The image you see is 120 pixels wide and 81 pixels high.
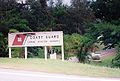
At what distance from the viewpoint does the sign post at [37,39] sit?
1112 cm

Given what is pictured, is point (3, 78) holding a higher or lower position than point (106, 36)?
lower

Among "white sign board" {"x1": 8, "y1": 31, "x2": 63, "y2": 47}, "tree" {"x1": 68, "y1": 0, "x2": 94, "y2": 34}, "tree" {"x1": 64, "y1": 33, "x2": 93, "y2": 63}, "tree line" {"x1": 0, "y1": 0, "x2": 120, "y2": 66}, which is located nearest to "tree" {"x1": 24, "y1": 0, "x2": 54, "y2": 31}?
"tree line" {"x1": 0, "y1": 0, "x2": 120, "y2": 66}

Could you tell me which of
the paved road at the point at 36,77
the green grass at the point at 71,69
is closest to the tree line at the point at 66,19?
the green grass at the point at 71,69

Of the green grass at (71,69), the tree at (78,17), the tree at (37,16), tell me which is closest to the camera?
the green grass at (71,69)

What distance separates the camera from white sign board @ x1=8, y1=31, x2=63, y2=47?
438 inches

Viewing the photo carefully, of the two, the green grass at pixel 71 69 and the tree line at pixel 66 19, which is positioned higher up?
the tree line at pixel 66 19

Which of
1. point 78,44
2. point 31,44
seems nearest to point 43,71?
point 31,44

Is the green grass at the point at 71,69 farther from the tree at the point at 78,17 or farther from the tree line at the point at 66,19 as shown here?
the tree at the point at 78,17

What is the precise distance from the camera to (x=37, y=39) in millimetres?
11398

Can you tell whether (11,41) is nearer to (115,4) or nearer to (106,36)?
(106,36)

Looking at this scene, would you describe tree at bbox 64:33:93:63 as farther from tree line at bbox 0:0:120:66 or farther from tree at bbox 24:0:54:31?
tree at bbox 24:0:54:31

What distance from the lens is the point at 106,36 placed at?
45.6ft

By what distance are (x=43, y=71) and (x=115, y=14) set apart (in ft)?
33.8

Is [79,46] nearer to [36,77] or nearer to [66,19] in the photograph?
[36,77]
